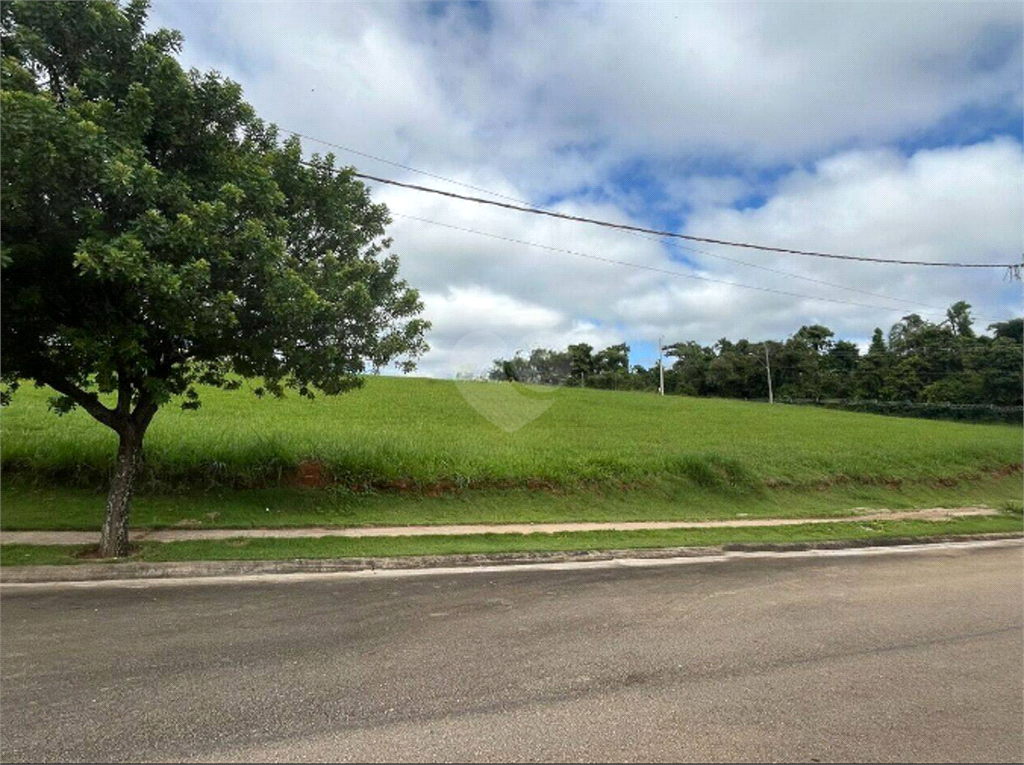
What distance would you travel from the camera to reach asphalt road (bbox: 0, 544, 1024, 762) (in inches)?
139

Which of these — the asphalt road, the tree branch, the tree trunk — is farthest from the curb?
the tree branch

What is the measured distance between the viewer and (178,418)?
18656mm

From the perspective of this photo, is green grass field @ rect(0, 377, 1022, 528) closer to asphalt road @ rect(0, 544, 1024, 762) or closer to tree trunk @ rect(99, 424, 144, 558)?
tree trunk @ rect(99, 424, 144, 558)

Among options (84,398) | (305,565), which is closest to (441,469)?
(305,565)

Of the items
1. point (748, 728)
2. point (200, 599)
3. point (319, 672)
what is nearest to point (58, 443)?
point (200, 599)

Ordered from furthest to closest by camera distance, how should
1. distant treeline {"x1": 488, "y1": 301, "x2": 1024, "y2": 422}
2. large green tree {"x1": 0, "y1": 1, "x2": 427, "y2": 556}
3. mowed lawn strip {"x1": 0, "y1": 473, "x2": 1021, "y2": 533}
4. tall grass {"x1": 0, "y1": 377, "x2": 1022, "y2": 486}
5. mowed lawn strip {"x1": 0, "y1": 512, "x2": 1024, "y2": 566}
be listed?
distant treeline {"x1": 488, "y1": 301, "x2": 1024, "y2": 422}
tall grass {"x1": 0, "y1": 377, "x2": 1022, "y2": 486}
mowed lawn strip {"x1": 0, "y1": 473, "x2": 1021, "y2": 533}
mowed lawn strip {"x1": 0, "y1": 512, "x2": 1024, "y2": 566}
large green tree {"x1": 0, "y1": 1, "x2": 427, "y2": 556}

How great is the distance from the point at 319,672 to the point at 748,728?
303cm

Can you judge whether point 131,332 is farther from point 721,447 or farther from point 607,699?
point 721,447

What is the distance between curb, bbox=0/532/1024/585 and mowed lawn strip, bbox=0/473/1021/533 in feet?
8.40

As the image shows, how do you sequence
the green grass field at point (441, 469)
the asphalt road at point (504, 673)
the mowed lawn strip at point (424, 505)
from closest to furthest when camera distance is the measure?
1. the asphalt road at point (504, 673)
2. the mowed lawn strip at point (424, 505)
3. the green grass field at point (441, 469)

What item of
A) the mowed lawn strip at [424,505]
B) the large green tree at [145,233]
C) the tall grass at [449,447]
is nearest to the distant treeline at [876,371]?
the tall grass at [449,447]

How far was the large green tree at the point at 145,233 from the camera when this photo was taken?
6484 millimetres

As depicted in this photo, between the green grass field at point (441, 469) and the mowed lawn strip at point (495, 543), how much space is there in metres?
1.64

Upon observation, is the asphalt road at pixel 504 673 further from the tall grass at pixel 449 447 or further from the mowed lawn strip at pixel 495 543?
the tall grass at pixel 449 447
